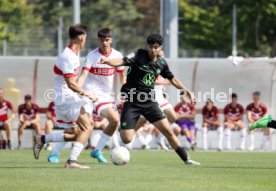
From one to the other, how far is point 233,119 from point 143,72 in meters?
11.9

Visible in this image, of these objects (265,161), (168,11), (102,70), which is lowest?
(265,161)

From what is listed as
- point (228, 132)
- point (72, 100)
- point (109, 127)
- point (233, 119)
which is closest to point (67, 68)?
point (72, 100)

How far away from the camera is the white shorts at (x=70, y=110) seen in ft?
52.0

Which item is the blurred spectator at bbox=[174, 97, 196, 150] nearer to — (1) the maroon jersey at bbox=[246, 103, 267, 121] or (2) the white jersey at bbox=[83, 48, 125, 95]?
(1) the maroon jersey at bbox=[246, 103, 267, 121]

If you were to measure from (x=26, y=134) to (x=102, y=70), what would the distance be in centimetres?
1073

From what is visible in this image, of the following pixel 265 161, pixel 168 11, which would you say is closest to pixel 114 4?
pixel 168 11

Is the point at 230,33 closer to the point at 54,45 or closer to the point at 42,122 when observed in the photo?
the point at 54,45

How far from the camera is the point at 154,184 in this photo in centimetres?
1280

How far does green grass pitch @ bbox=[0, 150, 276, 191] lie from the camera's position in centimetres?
1246

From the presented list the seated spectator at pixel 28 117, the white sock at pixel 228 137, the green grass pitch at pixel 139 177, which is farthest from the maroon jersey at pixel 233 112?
the green grass pitch at pixel 139 177

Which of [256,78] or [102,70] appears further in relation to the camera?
[256,78]

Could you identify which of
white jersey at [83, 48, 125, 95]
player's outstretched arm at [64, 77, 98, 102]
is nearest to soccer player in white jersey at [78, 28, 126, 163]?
white jersey at [83, 48, 125, 95]

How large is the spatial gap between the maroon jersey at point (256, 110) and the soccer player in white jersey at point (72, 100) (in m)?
11.8

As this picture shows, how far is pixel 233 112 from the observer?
27.6m
